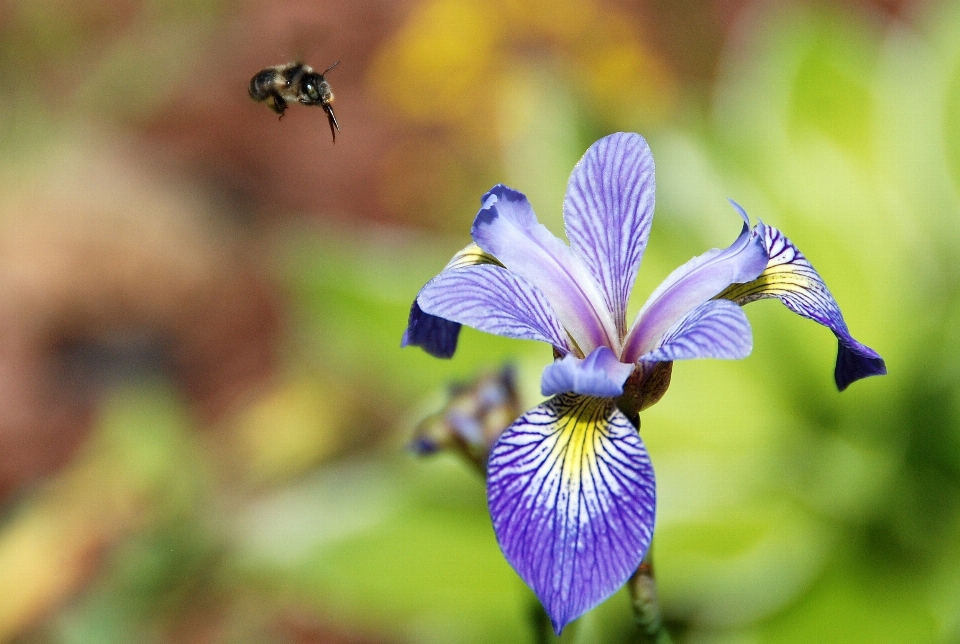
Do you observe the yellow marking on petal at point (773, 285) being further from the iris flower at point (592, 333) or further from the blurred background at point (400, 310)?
the blurred background at point (400, 310)

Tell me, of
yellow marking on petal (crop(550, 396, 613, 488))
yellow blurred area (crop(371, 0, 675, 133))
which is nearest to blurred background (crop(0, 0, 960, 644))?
yellow blurred area (crop(371, 0, 675, 133))

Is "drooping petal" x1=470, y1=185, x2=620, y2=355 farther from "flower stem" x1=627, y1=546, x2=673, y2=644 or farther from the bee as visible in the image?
the bee

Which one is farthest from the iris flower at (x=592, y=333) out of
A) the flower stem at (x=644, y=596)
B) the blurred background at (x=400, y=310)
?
the blurred background at (x=400, y=310)

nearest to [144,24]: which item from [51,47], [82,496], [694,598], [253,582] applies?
[51,47]

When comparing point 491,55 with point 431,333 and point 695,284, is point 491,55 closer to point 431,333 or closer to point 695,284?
point 431,333

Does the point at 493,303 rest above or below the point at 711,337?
above

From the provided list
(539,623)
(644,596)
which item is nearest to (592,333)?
(644,596)

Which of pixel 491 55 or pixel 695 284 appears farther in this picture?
pixel 491 55

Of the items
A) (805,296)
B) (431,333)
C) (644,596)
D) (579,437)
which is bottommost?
(644,596)
